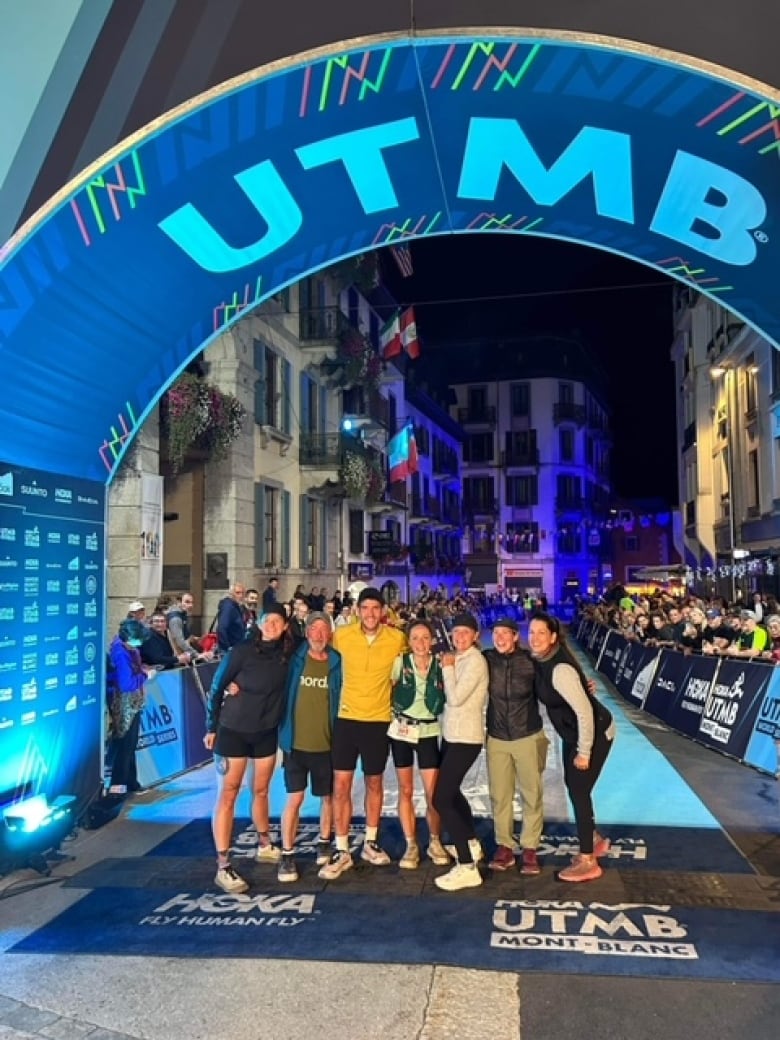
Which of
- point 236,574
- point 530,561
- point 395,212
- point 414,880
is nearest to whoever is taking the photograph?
point 414,880

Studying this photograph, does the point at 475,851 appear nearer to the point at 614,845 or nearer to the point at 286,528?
the point at 614,845

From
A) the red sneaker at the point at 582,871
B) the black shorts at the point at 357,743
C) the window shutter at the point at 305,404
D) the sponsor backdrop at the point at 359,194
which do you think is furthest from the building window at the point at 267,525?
the red sneaker at the point at 582,871

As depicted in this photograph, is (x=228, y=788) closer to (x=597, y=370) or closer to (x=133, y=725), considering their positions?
(x=133, y=725)

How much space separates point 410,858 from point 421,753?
78 cm

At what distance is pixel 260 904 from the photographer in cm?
513

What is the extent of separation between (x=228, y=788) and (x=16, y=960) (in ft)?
5.23

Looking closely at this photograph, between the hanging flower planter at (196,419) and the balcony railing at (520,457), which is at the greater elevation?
the balcony railing at (520,457)

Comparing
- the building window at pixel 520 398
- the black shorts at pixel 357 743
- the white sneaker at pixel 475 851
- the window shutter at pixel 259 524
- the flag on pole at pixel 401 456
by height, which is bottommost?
the white sneaker at pixel 475 851

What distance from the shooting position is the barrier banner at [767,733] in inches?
339

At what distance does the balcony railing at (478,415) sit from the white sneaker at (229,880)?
52.0 metres

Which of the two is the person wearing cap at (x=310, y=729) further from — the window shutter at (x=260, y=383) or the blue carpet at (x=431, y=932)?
the window shutter at (x=260, y=383)

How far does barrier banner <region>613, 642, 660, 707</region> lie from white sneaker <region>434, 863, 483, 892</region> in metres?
8.84

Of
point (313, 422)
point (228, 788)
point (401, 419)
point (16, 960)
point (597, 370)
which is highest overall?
point (597, 370)

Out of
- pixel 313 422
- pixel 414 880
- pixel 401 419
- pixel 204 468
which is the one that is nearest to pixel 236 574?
pixel 204 468
